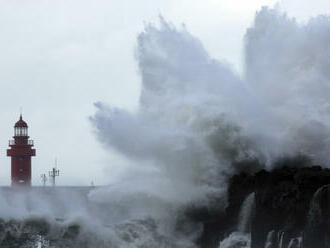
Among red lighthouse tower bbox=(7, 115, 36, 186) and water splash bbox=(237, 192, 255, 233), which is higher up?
red lighthouse tower bbox=(7, 115, 36, 186)

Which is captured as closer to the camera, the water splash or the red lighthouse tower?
the water splash

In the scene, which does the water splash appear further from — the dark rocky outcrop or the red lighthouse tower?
the red lighthouse tower

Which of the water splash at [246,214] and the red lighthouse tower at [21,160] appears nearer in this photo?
the water splash at [246,214]

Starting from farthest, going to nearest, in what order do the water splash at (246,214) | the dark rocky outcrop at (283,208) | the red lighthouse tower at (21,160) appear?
the red lighthouse tower at (21,160) → the water splash at (246,214) → the dark rocky outcrop at (283,208)

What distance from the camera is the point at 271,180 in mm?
43875

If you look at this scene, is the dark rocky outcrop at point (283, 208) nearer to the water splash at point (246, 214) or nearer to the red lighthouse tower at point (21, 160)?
the water splash at point (246, 214)

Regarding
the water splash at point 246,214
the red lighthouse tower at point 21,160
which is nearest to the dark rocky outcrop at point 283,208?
the water splash at point 246,214

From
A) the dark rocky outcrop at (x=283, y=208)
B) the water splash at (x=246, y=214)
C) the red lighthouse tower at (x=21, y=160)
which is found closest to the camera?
the dark rocky outcrop at (x=283, y=208)

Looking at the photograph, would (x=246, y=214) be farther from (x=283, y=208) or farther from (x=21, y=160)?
(x=21, y=160)

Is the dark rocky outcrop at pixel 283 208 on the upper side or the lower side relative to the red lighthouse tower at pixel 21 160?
lower

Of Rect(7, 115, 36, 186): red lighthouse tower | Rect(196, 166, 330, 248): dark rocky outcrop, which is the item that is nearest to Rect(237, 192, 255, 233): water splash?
Rect(196, 166, 330, 248): dark rocky outcrop

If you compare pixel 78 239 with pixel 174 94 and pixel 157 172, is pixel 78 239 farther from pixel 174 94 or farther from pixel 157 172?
pixel 174 94

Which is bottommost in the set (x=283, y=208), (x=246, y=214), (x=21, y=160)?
(x=283, y=208)

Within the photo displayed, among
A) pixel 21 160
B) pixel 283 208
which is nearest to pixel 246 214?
pixel 283 208
